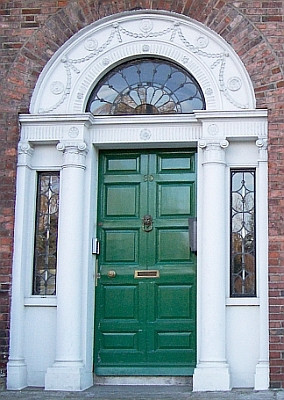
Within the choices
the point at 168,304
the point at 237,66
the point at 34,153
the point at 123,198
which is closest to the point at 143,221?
the point at 123,198

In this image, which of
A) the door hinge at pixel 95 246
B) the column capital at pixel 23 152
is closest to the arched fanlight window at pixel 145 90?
the column capital at pixel 23 152

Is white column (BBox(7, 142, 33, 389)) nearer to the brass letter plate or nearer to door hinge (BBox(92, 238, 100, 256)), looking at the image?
door hinge (BBox(92, 238, 100, 256))

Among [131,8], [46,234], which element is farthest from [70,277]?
[131,8]

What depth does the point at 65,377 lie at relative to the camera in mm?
8172

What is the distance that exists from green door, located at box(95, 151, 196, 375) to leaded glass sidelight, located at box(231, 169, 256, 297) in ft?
1.62

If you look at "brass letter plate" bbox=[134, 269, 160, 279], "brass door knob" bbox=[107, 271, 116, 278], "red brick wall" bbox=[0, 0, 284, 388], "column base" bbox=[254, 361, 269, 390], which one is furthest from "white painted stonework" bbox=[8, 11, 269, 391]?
"brass letter plate" bbox=[134, 269, 160, 279]

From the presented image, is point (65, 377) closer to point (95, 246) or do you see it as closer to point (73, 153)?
point (95, 246)

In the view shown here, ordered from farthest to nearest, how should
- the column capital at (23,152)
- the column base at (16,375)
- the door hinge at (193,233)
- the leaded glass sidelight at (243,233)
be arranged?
the column capital at (23,152)
the door hinge at (193,233)
the leaded glass sidelight at (243,233)
the column base at (16,375)

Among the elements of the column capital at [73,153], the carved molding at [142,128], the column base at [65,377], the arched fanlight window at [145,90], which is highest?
the arched fanlight window at [145,90]

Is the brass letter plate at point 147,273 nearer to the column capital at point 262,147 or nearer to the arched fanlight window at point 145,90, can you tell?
the column capital at point 262,147

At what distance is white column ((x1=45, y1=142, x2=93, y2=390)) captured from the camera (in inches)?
323

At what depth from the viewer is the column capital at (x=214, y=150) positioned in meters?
8.43

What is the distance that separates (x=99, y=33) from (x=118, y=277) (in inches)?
119

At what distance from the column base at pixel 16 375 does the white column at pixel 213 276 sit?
78.4 inches
